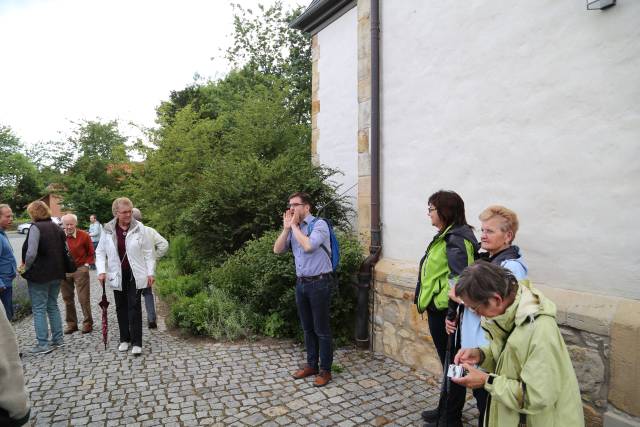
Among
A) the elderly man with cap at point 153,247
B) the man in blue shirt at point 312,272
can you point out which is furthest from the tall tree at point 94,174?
the man in blue shirt at point 312,272

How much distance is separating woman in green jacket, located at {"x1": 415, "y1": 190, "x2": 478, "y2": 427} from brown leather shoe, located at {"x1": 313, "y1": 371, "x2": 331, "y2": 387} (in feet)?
3.27

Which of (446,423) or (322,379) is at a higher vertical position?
(446,423)

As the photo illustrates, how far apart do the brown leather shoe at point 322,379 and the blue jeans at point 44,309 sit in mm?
3263

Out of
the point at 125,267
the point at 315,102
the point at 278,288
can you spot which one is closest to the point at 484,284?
the point at 278,288

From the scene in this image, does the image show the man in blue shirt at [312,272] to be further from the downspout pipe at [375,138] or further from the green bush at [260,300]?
the downspout pipe at [375,138]

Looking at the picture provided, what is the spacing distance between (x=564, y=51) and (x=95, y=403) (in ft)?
15.0

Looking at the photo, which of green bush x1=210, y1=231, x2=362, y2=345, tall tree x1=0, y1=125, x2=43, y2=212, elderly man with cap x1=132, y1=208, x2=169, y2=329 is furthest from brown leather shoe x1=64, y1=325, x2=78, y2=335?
tall tree x1=0, y1=125, x2=43, y2=212

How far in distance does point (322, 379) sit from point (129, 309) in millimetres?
2401

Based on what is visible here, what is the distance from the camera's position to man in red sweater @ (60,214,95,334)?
573cm

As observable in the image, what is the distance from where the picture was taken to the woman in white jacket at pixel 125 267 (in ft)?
15.6

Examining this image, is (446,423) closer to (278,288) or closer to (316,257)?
(316,257)

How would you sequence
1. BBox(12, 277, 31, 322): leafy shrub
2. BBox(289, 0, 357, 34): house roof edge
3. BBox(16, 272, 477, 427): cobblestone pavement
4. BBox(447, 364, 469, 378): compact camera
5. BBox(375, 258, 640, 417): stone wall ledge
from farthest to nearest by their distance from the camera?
BBox(12, 277, 31, 322): leafy shrub → BBox(289, 0, 357, 34): house roof edge → BBox(16, 272, 477, 427): cobblestone pavement → BBox(375, 258, 640, 417): stone wall ledge → BBox(447, 364, 469, 378): compact camera

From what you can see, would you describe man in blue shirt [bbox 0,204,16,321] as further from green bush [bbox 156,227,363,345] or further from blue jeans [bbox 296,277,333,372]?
blue jeans [bbox 296,277,333,372]

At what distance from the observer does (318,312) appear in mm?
3732
